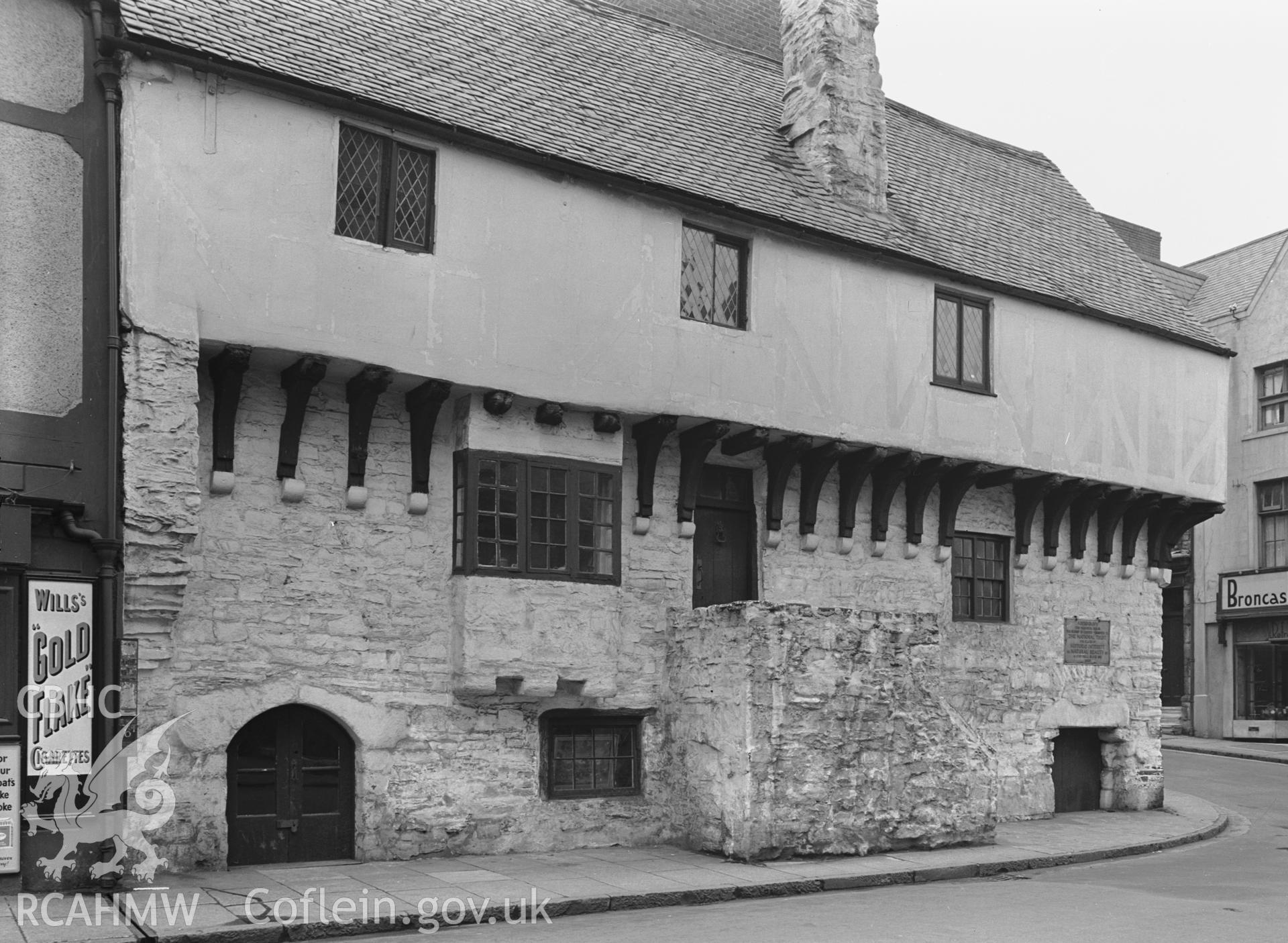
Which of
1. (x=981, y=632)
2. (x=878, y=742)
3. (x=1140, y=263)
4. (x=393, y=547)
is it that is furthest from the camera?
(x=1140, y=263)

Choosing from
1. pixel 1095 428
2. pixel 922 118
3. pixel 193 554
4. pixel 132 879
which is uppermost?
pixel 922 118

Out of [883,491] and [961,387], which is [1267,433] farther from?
[883,491]

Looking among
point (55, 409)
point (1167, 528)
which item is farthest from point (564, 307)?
point (1167, 528)

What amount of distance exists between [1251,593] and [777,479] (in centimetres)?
1830

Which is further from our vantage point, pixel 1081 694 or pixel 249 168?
pixel 1081 694

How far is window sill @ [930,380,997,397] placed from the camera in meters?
16.1

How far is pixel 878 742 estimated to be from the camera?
1341cm

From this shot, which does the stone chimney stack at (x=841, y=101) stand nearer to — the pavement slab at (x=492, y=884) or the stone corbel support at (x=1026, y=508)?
the stone corbel support at (x=1026, y=508)

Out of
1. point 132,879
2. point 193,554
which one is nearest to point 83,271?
point 193,554

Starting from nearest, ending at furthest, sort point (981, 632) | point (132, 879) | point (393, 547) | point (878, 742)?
point (132, 879)
point (393, 547)
point (878, 742)
point (981, 632)

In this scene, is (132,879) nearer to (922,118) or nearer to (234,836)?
(234,836)

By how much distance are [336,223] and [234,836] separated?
5.40 meters

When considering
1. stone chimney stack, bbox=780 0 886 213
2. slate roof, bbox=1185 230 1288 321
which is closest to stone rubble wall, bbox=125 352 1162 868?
stone chimney stack, bbox=780 0 886 213

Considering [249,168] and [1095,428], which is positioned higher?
[249,168]
